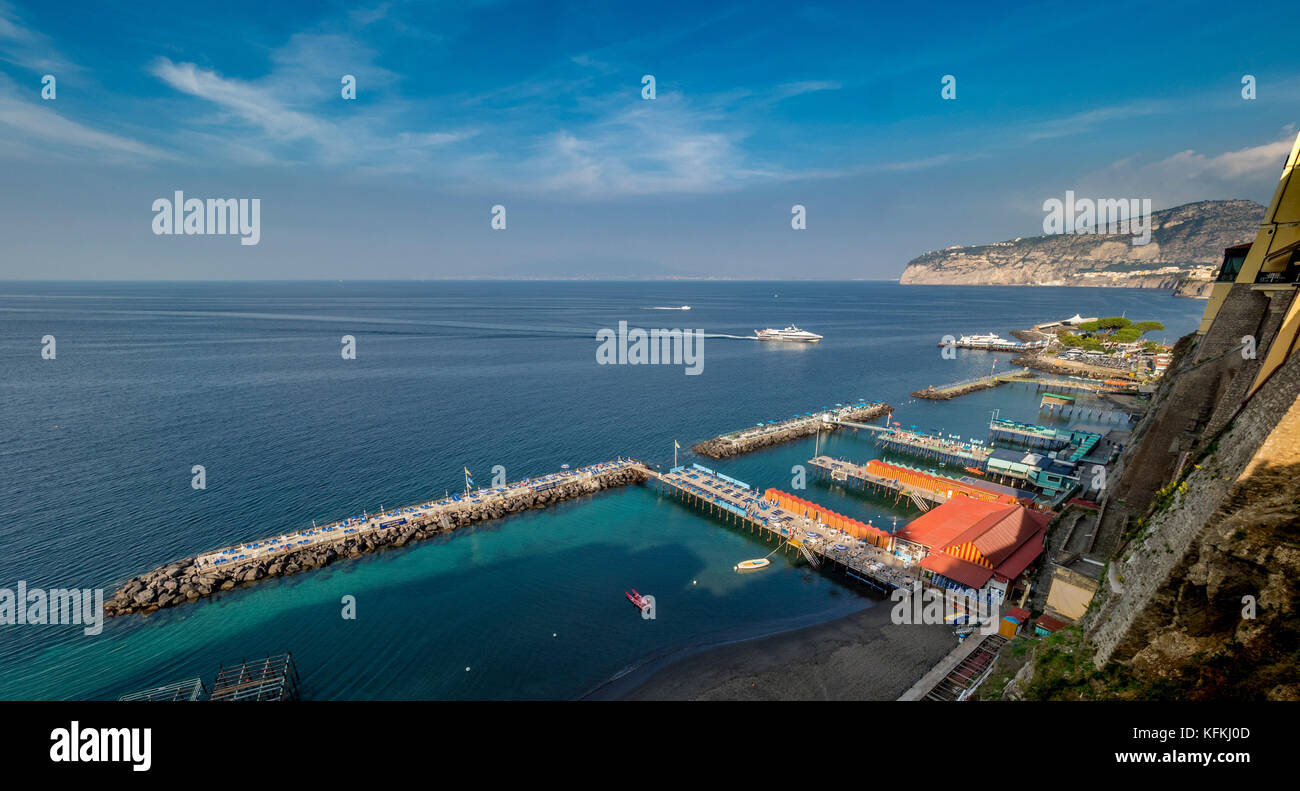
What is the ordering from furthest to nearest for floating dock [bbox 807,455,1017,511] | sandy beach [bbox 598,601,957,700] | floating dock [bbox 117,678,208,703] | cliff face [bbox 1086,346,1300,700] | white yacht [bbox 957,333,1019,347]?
white yacht [bbox 957,333,1019,347] < floating dock [bbox 807,455,1017,511] < sandy beach [bbox 598,601,957,700] < floating dock [bbox 117,678,208,703] < cliff face [bbox 1086,346,1300,700]

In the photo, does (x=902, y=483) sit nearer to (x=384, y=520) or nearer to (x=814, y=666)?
(x=814, y=666)

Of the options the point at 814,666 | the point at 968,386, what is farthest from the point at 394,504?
the point at 968,386

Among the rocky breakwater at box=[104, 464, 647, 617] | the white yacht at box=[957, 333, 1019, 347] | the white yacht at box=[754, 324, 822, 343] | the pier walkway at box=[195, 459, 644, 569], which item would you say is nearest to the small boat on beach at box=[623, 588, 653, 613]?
the rocky breakwater at box=[104, 464, 647, 617]

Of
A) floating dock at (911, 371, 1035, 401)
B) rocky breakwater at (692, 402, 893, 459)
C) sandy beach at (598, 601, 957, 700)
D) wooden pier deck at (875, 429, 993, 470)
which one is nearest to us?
sandy beach at (598, 601, 957, 700)

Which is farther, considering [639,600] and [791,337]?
[791,337]

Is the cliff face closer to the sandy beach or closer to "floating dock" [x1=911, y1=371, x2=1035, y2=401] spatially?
the sandy beach

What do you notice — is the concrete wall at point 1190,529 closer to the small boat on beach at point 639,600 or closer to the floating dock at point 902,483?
the small boat on beach at point 639,600
